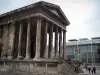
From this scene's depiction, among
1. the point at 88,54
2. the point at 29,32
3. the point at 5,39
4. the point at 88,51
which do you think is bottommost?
the point at 88,54

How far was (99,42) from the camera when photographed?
2768 inches

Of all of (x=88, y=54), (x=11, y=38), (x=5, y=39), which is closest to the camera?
(x=11, y=38)

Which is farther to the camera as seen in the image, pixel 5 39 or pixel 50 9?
pixel 5 39

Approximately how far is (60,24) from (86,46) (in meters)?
41.0

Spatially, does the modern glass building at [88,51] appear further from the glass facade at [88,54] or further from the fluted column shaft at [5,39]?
the fluted column shaft at [5,39]

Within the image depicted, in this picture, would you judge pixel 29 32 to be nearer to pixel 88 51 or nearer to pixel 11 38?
pixel 11 38

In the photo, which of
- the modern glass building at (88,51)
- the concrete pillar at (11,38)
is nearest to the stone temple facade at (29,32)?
the concrete pillar at (11,38)

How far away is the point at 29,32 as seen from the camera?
1148 inches

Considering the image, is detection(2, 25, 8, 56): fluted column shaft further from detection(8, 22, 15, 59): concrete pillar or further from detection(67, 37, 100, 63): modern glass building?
detection(67, 37, 100, 63): modern glass building

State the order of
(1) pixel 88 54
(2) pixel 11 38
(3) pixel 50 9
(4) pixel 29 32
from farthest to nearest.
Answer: (1) pixel 88 54
(2) pixel 11 38
(3) pixel 50 9
(4) pixel 29 32

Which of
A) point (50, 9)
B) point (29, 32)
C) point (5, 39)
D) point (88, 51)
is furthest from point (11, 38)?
point (88, 51)

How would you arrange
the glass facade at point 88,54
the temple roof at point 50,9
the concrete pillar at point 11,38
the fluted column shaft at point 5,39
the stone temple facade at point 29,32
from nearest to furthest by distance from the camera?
1. the stone temple facade at point 29,32
2. the temple roof at point 50,9
3. the concrete pillar at point 11,38
4. the fluted column shaft at point 5,39
5. the glass facade at point 88,54

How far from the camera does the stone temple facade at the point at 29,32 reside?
1077 inches

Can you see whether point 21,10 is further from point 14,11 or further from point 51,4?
point 51,4
